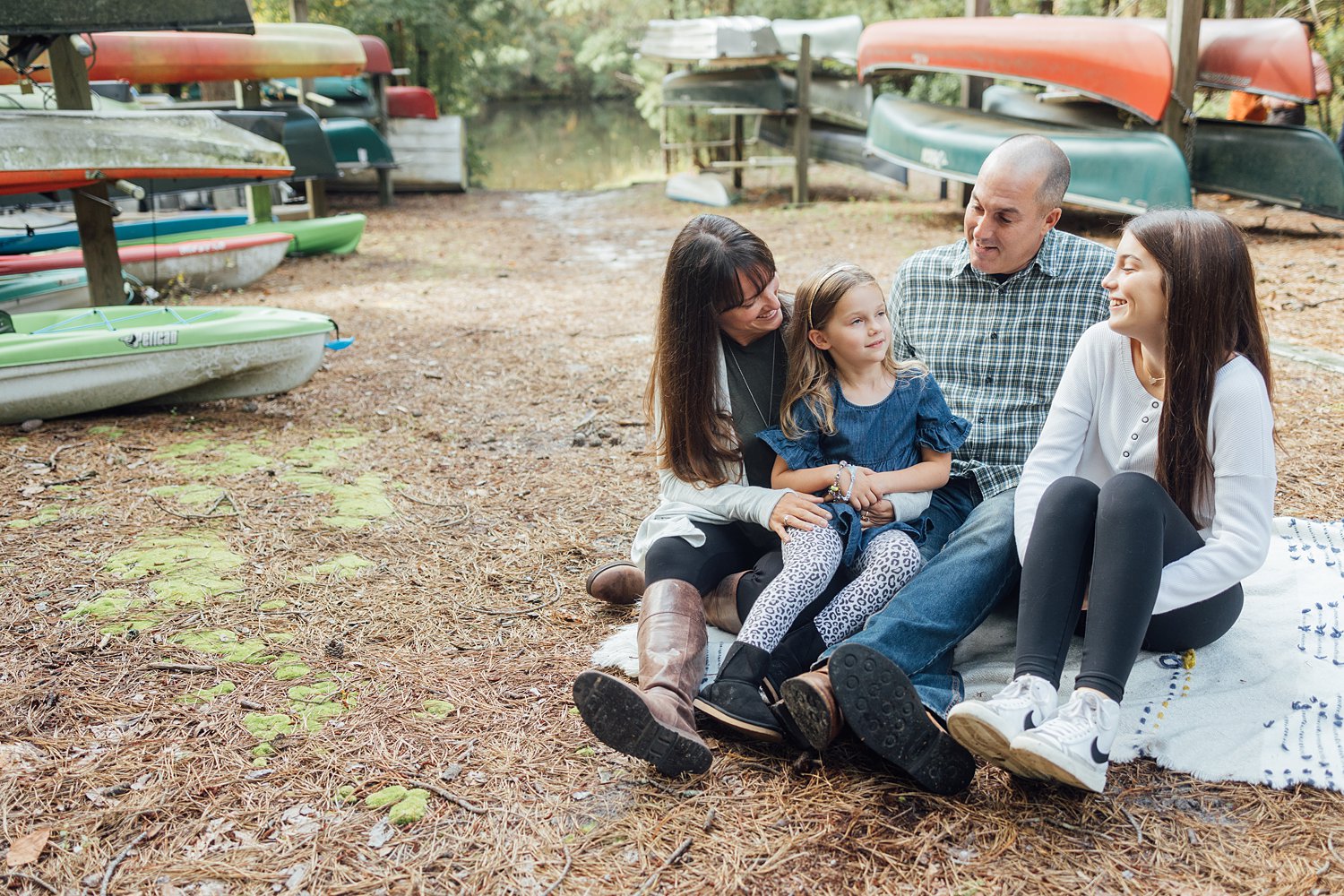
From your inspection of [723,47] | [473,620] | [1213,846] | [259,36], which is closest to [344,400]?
[473,620]

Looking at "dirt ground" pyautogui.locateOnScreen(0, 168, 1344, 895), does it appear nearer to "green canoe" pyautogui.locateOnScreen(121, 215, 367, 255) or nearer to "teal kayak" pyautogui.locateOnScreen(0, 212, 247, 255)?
"teal kayak" pyautogui.locateOnScreen(0, 212, 247, 255)

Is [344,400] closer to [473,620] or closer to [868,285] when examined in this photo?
[473,620]

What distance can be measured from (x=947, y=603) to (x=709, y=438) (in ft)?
2.33

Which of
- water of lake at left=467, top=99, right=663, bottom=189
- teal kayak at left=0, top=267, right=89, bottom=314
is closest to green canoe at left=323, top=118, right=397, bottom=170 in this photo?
water of lake at left=467, top=99, right=663, bottom=189

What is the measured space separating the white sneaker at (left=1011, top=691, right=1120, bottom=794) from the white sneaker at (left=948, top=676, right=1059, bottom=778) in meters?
0.03

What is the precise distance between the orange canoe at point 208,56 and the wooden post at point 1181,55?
724cm

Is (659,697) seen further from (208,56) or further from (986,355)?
(208,56)

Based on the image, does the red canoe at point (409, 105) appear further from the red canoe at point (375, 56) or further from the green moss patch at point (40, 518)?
the green moss patch at point (40, 518)

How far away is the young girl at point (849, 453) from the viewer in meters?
2.38

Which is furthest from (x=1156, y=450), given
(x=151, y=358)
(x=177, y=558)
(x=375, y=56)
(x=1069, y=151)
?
(x=375, y=56)

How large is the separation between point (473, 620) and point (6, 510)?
1848mm

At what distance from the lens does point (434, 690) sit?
8.39ft

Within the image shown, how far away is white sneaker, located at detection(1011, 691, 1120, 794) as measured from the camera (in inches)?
73.3

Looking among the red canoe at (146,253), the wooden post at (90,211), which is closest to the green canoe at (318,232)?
the red canoe at (146,253)
